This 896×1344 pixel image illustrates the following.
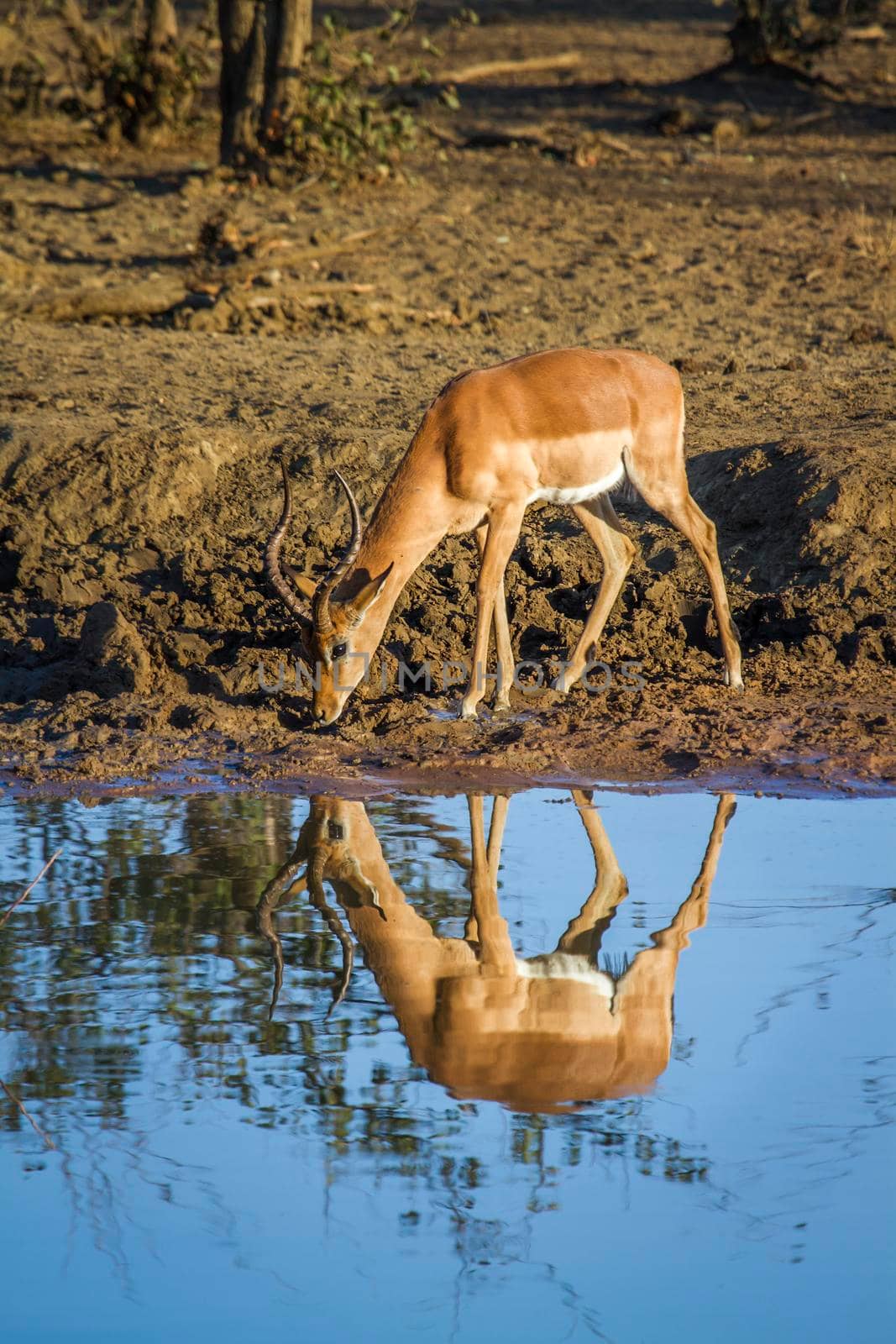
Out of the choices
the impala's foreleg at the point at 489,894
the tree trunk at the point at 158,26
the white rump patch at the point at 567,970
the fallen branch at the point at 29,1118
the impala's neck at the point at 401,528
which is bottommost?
the fallen branch at the point at 29,1118

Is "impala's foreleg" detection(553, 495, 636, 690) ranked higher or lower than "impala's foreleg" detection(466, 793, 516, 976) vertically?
higher

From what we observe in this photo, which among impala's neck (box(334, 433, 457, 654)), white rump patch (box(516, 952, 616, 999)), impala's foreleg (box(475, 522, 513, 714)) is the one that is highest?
impala's neck (box(334, 433, 457, 654))

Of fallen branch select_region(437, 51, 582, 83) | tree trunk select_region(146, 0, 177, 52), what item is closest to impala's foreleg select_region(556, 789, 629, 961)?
tree trunk select_region(146, 0, 177, 52)

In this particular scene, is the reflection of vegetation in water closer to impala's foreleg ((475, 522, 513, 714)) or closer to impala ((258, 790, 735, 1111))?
impala ((258, 790, 735, 1111))

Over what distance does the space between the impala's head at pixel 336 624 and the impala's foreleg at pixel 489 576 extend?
1.59ft

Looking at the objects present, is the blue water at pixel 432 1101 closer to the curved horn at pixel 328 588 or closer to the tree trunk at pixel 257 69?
the curved horn at pixel 328 588

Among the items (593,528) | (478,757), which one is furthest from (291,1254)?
(593,528)

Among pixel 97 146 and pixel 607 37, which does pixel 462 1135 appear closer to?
pixel 97 146

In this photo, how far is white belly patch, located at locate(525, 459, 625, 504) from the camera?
25.8 feet

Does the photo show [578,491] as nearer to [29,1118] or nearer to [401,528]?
[401,528]

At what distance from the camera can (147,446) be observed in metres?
10.4

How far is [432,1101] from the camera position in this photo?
186 inches

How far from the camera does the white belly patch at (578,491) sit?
7.88 metres

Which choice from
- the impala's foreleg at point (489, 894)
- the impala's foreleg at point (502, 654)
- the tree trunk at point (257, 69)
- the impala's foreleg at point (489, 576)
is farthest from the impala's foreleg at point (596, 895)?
the tree trunk at point (257, 69)
